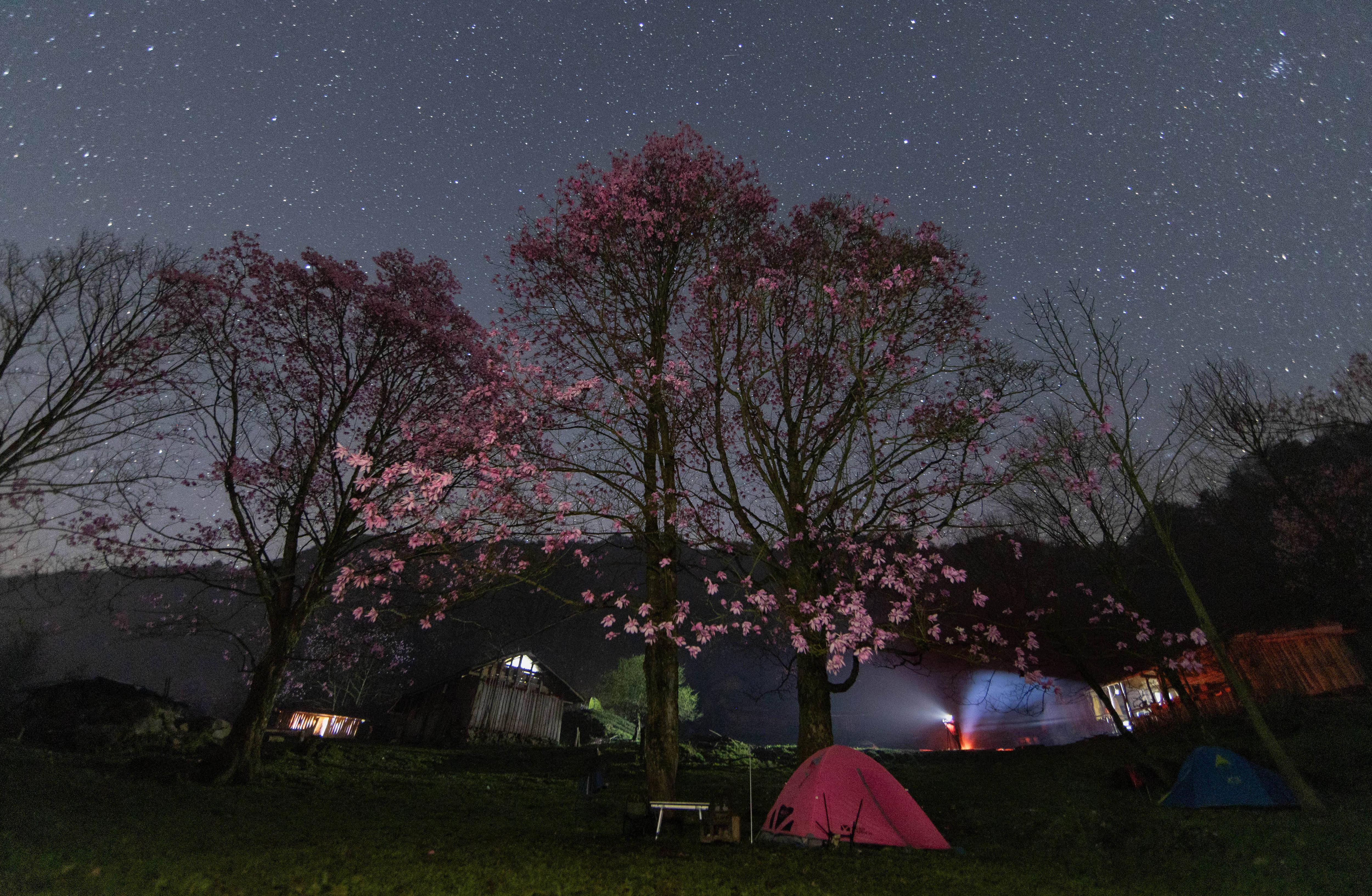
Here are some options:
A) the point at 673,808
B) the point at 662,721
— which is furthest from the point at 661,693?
the point at 673,808

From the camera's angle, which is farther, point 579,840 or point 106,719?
point 106,719

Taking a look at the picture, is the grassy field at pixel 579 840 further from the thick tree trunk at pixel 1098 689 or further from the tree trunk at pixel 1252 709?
the thick tree trunk at pixel 1098 689

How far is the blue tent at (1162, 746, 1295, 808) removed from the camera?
465 inches

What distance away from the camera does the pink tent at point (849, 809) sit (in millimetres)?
8797

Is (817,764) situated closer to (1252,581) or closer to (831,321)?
(831,321)

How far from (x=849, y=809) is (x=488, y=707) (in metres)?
32.6

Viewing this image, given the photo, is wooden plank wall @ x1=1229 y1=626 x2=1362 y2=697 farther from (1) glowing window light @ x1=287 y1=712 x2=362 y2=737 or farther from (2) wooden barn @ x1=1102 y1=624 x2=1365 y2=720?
(1) glowing window light @ x1=287 y1=712 x2=362 y2=737

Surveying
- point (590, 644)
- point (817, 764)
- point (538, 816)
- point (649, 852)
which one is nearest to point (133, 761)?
point (538, 816)

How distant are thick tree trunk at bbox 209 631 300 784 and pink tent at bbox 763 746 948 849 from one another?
11.7 meters

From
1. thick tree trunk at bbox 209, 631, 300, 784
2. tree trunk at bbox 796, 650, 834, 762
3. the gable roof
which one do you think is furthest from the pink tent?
the gable roof

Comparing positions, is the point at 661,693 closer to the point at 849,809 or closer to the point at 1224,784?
the point at 849,809

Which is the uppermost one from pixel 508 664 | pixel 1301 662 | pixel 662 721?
pixel 1301 662

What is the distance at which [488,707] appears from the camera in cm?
3559

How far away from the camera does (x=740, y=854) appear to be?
26.0 ft
